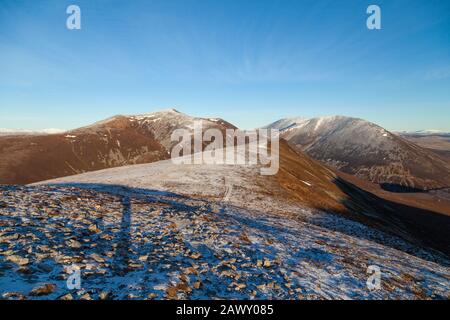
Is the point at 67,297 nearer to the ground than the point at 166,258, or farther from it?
farther from it

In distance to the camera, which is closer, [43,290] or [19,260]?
[43,290]

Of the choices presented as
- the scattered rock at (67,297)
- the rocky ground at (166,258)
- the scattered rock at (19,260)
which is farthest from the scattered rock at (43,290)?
the scattered rock at (19,260)

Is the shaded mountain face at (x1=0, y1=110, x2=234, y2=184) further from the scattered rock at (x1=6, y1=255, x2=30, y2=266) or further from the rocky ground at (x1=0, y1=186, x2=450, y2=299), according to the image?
the scattered rock at (x1=6, y1=255, x2=30, y2=266)

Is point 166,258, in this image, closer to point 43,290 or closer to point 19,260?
point 43,290

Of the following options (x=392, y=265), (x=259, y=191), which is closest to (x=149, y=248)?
(x=392, y=265)

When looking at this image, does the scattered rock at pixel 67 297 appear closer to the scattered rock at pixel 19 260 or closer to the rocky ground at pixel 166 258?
the rocky ground at pixel 166 258

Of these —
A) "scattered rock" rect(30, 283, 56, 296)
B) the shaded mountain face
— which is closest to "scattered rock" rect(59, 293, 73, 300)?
"scattered rock" rect(30, 283, 56, 296)

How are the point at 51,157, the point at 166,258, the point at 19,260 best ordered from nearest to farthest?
the point at 19,260 < the point at 166,258 < the point at 51,157

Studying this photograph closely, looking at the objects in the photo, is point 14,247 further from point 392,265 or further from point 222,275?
point 392,265

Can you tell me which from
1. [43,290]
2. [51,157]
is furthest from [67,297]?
[51,157]
